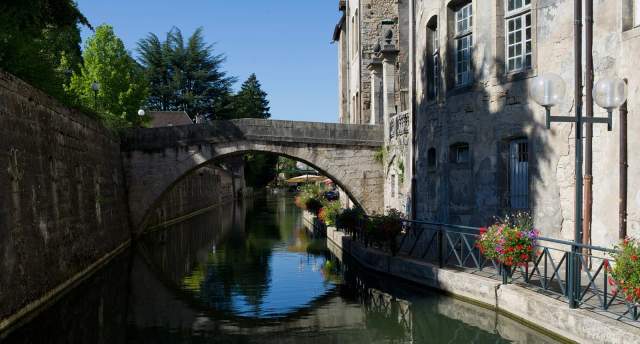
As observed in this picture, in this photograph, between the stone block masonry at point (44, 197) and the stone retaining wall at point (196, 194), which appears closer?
the stone block masonry at point (44, 197)

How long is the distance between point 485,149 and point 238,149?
366 inches

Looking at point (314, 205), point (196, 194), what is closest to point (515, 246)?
point (314, 205)

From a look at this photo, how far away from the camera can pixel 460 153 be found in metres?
14.3

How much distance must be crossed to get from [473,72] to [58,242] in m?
8.96

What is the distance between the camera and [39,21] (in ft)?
48.1

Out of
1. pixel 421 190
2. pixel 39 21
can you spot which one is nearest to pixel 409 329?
pixel 421 190

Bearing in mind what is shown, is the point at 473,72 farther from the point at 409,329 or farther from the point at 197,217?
the point at 197,217

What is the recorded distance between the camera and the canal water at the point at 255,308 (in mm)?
8953

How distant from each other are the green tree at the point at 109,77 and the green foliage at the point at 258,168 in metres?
28.7

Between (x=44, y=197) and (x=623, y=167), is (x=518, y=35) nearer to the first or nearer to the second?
(x=623, y=167)

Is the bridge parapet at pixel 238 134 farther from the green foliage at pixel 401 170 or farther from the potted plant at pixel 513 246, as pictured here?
the potted plant at pixel 513 246

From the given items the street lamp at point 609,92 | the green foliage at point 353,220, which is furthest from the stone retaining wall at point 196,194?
the street lamp at point 609,92

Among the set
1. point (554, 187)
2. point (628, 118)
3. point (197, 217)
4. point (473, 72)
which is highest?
point (473, 72)

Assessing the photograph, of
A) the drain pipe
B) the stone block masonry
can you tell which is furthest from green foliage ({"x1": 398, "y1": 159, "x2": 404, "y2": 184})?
the drain pipe
